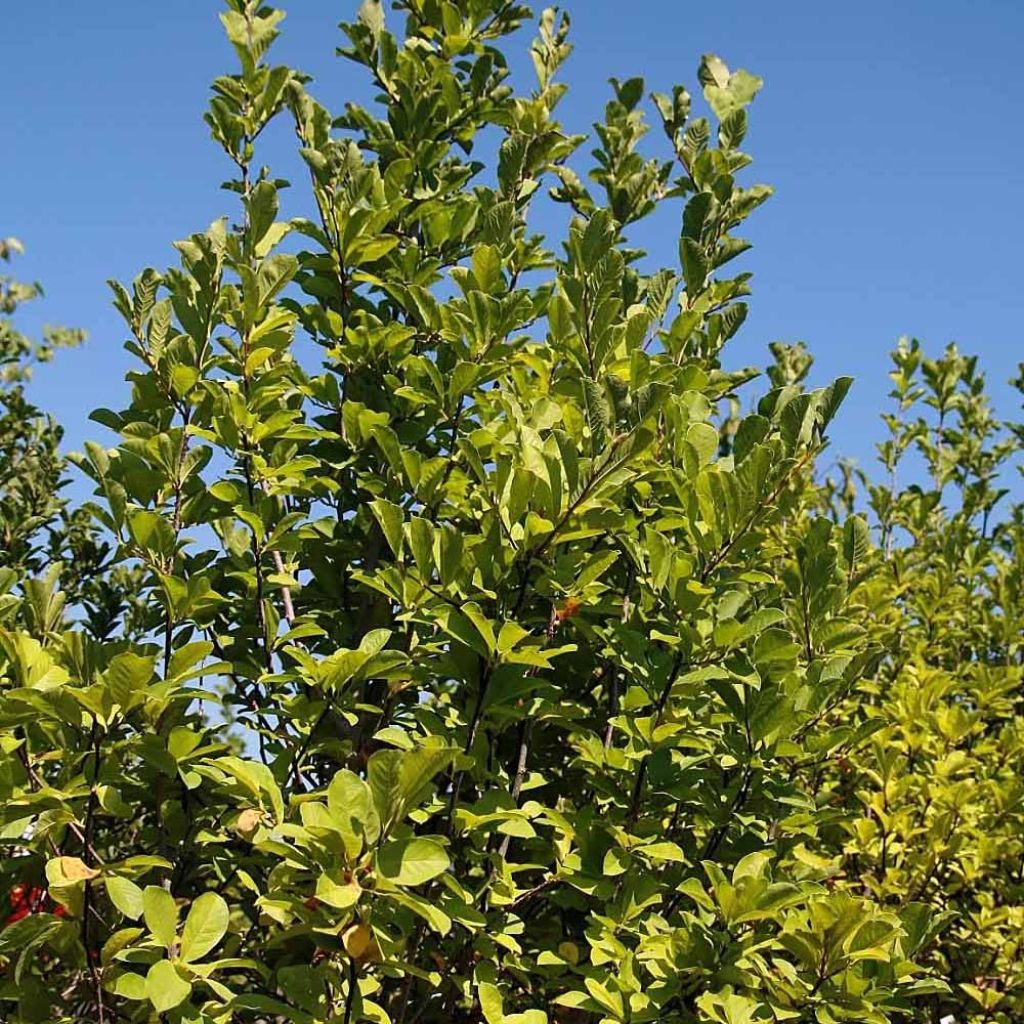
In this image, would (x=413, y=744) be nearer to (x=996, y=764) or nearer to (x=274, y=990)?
(x=274, y=990)

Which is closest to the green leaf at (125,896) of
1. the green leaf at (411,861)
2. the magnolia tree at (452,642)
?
the magnolia tree at (452,642)

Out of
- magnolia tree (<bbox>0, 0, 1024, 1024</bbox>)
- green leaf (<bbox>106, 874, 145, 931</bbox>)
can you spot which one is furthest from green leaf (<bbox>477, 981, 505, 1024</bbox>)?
green leaf (<bbox>106, 874, 145, 931</bbox>)

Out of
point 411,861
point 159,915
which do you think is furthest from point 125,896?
point 411,861

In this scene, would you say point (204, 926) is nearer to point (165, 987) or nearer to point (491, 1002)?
point (165, 987)

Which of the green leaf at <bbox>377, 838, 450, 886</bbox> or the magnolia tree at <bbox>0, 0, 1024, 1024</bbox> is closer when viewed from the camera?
the green leaf at <bbox>377, 838, 450, 886</bbox>

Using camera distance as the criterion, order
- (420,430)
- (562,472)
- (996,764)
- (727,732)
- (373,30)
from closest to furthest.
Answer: (562,472) < (727,732) < (420,430) < (373,30) < (996,764)

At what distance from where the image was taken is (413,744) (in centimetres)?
229

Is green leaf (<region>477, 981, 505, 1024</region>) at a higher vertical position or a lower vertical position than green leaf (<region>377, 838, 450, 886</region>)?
lower

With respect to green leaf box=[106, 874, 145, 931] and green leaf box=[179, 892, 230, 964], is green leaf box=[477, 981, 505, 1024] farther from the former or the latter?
green leaf box=[106, 874, 145, 931]

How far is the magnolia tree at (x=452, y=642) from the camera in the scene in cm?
221

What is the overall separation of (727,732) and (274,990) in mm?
1204

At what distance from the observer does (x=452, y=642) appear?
2.39 meters

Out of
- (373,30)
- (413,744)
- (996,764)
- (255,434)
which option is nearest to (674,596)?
(413,744)

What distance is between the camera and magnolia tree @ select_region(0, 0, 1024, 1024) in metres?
2.21
